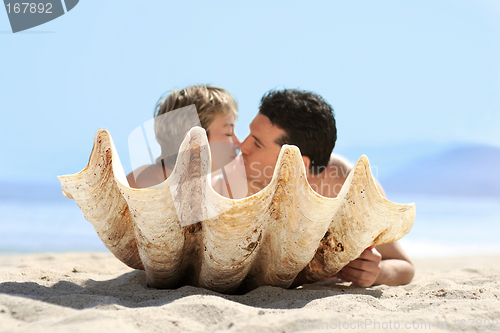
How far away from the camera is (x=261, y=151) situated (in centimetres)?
321

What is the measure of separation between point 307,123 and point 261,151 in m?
0.60

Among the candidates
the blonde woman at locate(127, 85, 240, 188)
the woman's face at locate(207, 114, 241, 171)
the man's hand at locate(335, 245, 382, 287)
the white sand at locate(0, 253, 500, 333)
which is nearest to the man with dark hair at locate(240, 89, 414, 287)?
the woman's face at locate(207, 114, 241, 171)

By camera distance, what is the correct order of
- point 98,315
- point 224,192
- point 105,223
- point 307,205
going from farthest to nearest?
1. point 224,192
2. point 105,223
3. point 307,205
4. point 98,315

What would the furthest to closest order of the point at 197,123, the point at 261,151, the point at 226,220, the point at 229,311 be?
the point at 197,123
the point at 261,151
the point at 226,220
the point at 229,311

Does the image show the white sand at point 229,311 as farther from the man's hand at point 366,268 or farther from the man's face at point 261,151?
the man's face at point 261,151

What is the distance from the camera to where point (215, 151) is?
3297 mm

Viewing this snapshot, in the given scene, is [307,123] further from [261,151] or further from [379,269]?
[379,269]

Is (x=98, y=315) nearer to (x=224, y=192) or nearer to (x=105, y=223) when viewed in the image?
(x=105, y=223)

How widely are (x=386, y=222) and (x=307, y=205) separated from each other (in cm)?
49

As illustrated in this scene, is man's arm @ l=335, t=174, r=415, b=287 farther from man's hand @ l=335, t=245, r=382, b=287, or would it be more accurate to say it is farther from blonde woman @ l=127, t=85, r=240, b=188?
blonde woman @ l=127, t=85, r=240, b=188

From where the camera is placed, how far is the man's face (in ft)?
10.5

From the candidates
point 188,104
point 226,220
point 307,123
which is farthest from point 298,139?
point 226,220

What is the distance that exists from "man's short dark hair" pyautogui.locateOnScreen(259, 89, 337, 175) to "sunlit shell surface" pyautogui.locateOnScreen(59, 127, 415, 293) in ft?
5.62

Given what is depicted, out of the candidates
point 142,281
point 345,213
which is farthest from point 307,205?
point 142,281
